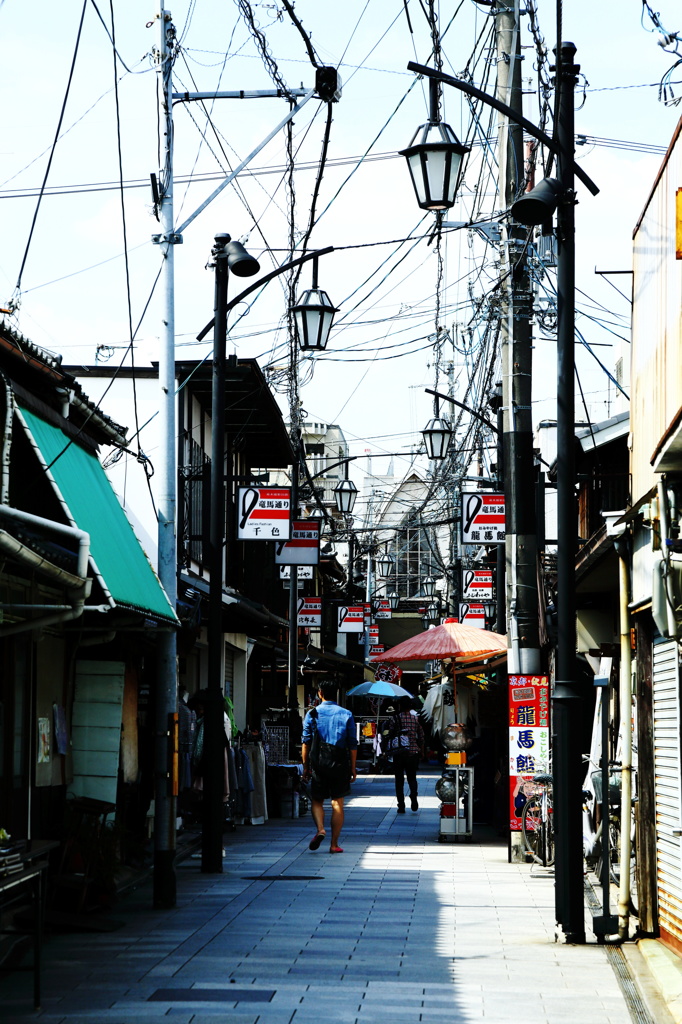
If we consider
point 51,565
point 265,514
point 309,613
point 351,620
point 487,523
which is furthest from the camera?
point 351,620

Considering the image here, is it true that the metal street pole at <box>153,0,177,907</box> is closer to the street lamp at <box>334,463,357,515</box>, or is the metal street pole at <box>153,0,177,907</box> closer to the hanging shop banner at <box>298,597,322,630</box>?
the hanging shop banner at <box>298,597,322,630</box>

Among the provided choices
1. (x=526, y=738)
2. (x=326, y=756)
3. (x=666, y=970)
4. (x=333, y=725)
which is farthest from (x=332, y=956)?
(x=526, y=738)

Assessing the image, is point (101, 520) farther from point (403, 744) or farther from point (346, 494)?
point (346, 494)

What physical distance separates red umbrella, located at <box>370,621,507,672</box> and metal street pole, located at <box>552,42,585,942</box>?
9.30 metres

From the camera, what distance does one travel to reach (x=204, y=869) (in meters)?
15.0

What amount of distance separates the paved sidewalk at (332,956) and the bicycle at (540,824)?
A: 513 mm

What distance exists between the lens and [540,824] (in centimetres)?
1599

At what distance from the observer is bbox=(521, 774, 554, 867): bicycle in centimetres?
1559

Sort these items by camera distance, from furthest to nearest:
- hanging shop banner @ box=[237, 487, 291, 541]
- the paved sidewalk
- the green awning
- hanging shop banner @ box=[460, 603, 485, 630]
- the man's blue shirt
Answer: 1. hanging shop banner @ box=[460, 603, 485, 630]
2. hanging shop banner @ box=[237, 487, 291, 541]
3. the man's blue shirt
4. the green awning
5. the paved sidewalk

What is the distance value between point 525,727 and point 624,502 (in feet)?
17.4

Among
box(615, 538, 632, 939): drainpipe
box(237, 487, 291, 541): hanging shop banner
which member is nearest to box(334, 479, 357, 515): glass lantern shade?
box(237, 487, 291, 541): hanging shop banner

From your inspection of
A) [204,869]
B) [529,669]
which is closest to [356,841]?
[204,869]

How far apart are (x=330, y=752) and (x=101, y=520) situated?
19.2 ft

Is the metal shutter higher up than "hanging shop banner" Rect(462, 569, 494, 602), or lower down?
lower down
